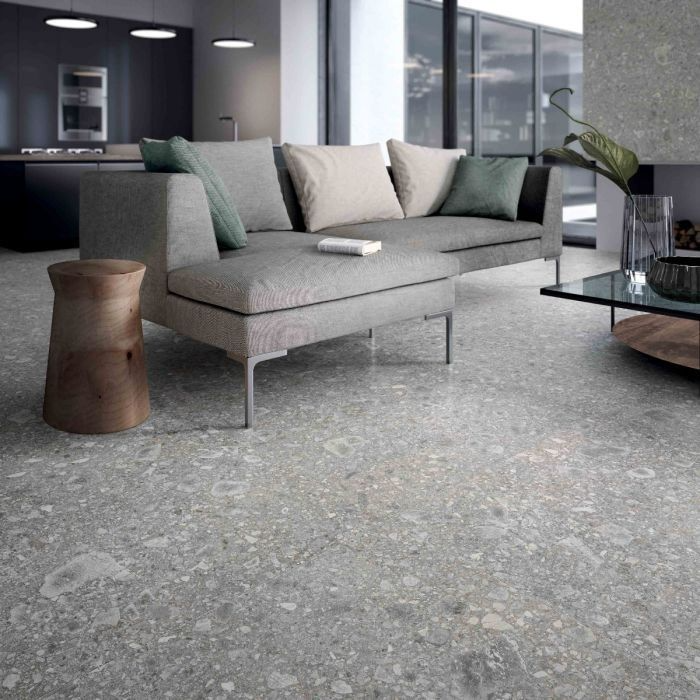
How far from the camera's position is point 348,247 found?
2.74 m

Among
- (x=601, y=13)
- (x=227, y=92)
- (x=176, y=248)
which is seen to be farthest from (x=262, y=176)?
(x=227, y=92)

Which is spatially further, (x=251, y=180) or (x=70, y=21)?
(x=70, y=21)

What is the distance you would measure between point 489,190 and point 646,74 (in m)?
1.79

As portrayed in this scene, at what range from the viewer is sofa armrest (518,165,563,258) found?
4.45 m

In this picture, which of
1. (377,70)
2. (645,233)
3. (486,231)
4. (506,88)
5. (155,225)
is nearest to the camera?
(155,225)

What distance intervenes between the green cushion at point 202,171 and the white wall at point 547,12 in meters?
4.37

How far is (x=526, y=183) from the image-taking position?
4.55 metres

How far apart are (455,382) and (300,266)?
0.71 meters

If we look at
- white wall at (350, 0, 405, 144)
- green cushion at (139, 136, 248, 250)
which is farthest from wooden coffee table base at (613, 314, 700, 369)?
white wall at (350, 0, 405, 144)

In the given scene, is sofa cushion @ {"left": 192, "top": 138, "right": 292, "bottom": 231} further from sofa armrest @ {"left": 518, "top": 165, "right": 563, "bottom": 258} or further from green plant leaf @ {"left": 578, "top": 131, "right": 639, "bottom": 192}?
sofa armrest @ {"left": 518, "top": 165, "right": 563, "bottom": 258}

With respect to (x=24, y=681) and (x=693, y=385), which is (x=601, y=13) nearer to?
(x=693, y=385)

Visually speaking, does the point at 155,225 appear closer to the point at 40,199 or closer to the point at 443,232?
the point at 443,232

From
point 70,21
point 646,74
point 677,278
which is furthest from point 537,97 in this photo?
point 677,278

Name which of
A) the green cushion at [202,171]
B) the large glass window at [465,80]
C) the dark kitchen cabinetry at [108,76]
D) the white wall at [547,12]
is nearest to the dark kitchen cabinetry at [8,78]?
the dark kitchen cabinetry at [108,76]
